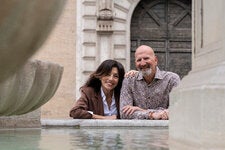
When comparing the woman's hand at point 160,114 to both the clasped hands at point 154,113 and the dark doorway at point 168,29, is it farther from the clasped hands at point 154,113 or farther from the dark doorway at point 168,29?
the dark doorway at point 168,29

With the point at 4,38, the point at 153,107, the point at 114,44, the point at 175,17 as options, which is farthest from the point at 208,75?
the point at 175,17

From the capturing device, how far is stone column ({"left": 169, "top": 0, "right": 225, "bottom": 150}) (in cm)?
215

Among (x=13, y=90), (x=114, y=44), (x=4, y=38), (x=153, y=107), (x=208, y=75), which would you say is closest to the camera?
(x=4, y=38)

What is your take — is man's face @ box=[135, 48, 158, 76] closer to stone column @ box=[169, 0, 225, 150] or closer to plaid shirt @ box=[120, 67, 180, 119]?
plaid shirt @ box=[120, 67, 180, 119]

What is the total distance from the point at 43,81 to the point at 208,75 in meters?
0.68

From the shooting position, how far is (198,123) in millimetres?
2209

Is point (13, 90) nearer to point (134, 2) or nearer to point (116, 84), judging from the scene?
point (116, 84)

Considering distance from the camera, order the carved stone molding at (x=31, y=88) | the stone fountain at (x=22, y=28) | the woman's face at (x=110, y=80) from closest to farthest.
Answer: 1. the stone fountain at (x=22, y=28)
2. the carved stone molding at (x=31, y=88)
3. the woman's face at (x=110, y=80)

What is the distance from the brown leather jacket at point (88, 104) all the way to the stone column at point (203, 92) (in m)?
2.46

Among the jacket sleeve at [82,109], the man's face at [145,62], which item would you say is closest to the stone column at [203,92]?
the man's face at [145,62]

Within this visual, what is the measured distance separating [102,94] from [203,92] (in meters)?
2.93

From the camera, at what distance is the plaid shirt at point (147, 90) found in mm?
4793

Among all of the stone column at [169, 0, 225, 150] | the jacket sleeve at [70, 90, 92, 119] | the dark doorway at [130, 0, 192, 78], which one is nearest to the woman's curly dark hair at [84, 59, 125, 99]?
the jacket sleeve at [70, 90, 92, 119]

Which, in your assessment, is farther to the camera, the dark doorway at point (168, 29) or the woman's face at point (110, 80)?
the dark doorway at point (168, 29)
